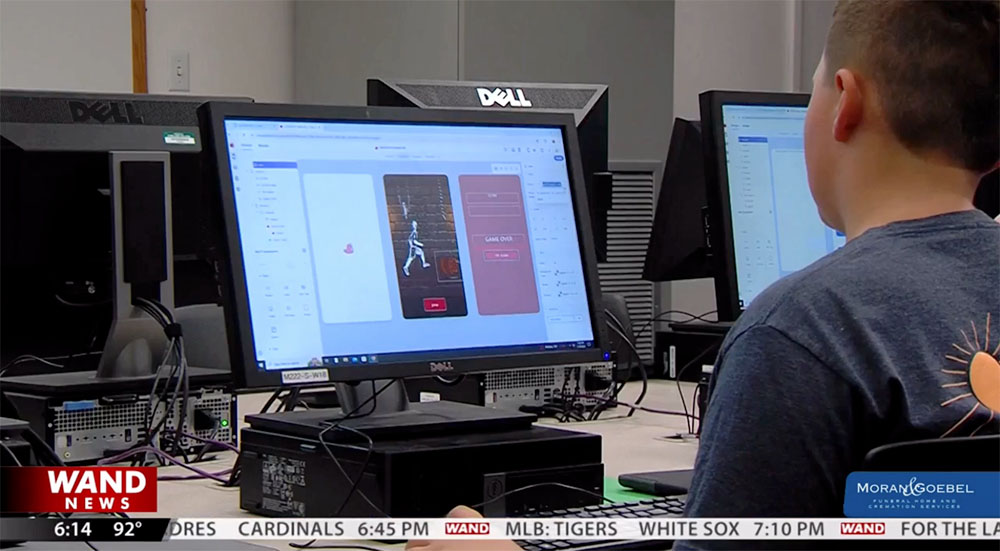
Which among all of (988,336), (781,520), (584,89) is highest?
(584,89)

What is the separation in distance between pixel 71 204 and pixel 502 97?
2.29 ft

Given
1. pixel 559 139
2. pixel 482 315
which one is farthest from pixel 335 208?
→ pixel 559 139

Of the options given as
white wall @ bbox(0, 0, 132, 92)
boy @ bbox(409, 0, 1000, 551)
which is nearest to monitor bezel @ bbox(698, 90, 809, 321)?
boy @ bbox(409, 0, 1000, 551)

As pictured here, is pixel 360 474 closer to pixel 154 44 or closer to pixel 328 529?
pixel 328 529

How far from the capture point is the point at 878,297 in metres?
0.91

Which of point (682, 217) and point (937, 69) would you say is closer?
point (937, 69)

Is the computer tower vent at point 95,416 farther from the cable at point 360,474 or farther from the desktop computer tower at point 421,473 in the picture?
the cable at point 360,474

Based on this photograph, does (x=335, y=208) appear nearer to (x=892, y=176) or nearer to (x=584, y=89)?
(x=892, y=176)

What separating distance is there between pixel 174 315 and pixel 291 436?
2.15 feet

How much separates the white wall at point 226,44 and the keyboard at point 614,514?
2.91 m

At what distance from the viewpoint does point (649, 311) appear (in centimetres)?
267

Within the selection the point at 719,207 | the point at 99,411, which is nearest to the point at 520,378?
the point at 719,207

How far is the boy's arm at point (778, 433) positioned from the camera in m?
0.89

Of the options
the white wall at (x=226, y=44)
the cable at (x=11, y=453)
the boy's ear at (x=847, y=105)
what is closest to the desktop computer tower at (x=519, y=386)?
the cable at (x=11, y=453)
